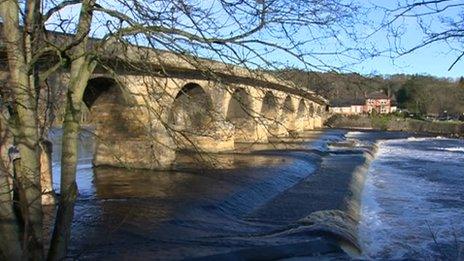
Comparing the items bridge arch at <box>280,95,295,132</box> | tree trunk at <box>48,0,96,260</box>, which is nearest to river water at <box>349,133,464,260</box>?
bridge arch at <box>280,95,295,132</box>

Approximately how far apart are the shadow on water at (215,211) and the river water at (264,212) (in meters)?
0.03

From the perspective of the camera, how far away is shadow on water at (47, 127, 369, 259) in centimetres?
1086

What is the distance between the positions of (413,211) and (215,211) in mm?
7253

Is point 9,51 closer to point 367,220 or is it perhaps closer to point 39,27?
point 39,27

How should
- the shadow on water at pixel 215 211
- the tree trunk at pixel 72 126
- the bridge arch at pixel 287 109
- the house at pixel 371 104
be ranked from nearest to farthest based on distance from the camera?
the tree trunk at pixel 72 126, the bridge arch at pixel 287 109, the house at pixel 371 104, the shadow on water at pixel 215 211

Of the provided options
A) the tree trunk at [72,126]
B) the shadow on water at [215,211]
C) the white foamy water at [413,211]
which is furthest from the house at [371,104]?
the tree trunk at [72,126]

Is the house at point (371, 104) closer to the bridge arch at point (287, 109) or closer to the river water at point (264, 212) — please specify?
the bridge arch at point (287, 109)

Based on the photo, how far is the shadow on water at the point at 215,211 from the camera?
10.9 metres

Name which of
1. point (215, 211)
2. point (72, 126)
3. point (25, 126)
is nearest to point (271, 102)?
point (72, 126)

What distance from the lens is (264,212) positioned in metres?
16.1

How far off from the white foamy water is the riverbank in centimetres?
4736

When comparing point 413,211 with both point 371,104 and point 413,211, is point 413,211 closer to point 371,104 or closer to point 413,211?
point 413,211

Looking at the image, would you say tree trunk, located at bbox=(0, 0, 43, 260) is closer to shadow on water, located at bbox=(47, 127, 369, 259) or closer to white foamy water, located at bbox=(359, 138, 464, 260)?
shadow on water, located at bbox=(47, 127, 369, 259)

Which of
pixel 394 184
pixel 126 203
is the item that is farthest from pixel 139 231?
pixel 394 184
